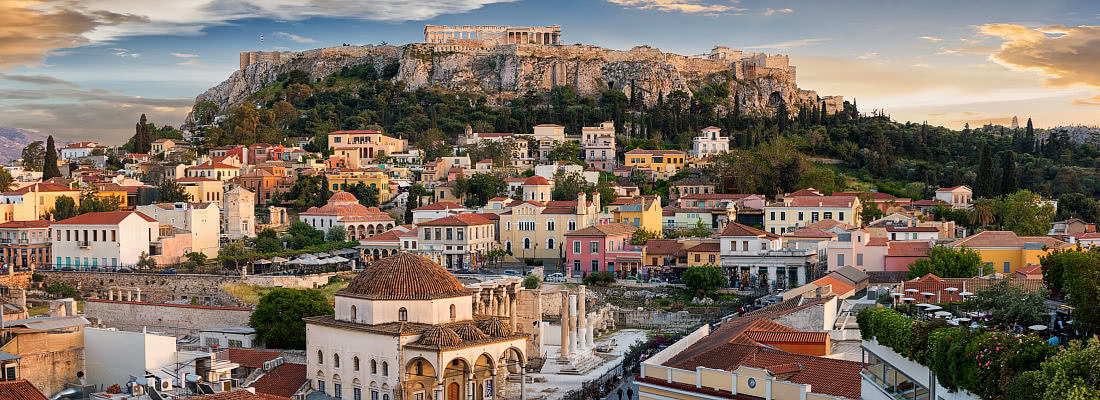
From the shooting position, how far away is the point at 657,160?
285 ft

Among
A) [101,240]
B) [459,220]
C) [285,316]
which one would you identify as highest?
[459,220]

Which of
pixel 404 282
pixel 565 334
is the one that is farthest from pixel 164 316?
pixel 404 282

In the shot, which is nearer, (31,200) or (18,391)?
(18,391)

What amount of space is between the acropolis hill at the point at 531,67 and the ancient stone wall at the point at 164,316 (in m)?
68.7

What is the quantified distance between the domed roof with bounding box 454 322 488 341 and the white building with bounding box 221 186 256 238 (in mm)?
42507

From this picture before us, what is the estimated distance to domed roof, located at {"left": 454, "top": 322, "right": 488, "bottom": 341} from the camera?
3185cm

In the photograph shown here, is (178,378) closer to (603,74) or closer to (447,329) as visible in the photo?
(447,329)

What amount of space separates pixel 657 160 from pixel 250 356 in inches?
2110

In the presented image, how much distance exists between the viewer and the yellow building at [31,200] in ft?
229

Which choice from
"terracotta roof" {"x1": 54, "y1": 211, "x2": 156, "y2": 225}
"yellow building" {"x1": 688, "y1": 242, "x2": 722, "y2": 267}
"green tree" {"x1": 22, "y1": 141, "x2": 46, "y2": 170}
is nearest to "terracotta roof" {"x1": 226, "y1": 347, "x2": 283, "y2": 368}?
"yellow building" {"x1": 688, "y1": 242, "x2": 722, "y2": 267}

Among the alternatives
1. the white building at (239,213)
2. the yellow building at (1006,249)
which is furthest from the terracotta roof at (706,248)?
the white building at (239,213)

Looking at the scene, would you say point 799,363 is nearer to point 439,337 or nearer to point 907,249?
point 439,337

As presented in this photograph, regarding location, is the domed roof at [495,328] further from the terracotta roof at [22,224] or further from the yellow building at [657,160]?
the yellow building at [657,160]

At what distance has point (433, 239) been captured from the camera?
65125 mm
